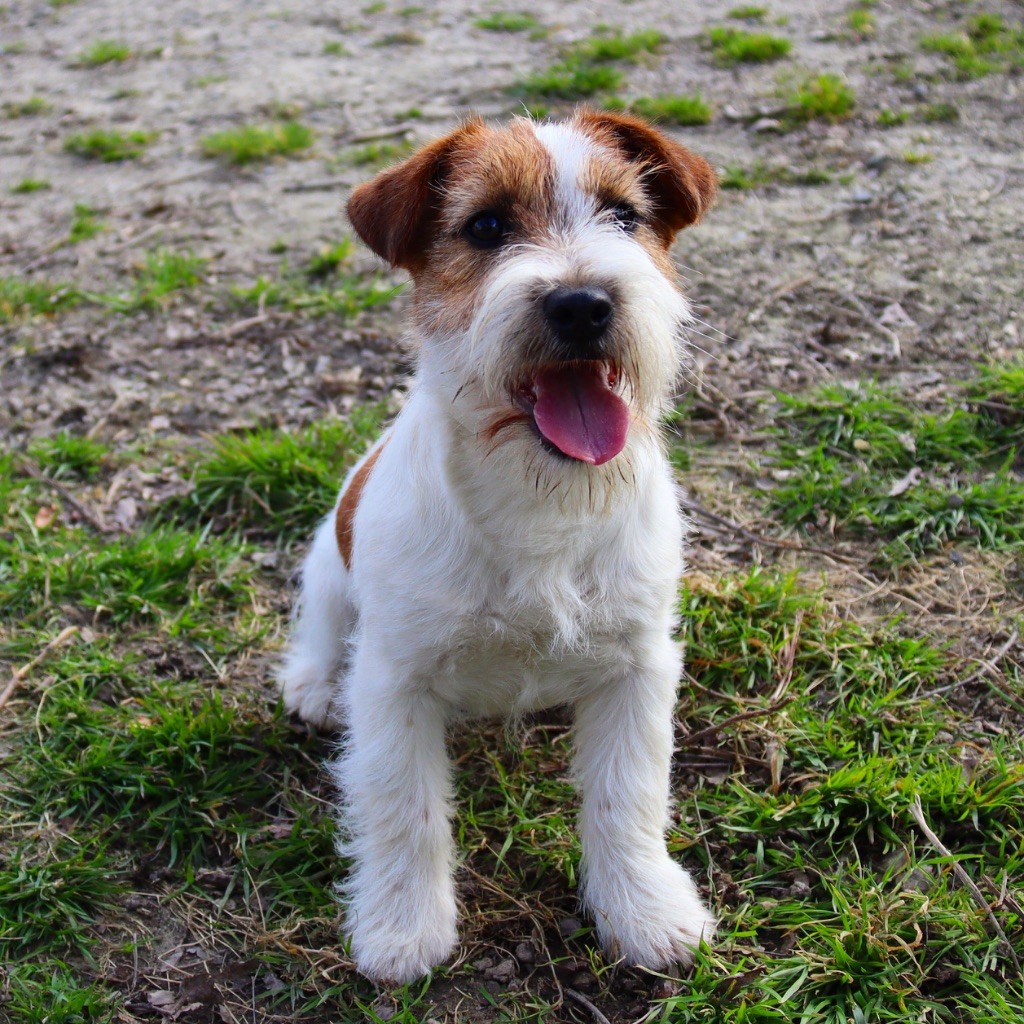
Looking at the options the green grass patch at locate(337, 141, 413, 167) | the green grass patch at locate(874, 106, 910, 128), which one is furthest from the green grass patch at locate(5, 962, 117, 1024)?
the green grass patch at locate(874, 106, 910, 128)

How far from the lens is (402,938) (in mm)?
3373

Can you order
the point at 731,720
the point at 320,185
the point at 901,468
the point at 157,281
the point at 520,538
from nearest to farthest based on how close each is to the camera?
the point at 520,538 < the point at 731,720 < the point at 901,468 < the point at 157,281 < the point at 320,185

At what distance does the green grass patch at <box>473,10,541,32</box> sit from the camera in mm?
10453

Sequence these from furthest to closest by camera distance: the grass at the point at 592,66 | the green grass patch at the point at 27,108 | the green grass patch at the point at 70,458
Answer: the green grass patch at the point at 27,108 → the grass at the point at 592,66 → the green grass patch at the point at 70,458

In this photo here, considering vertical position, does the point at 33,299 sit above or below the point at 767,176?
below

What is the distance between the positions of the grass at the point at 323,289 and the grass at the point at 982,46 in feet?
17.1

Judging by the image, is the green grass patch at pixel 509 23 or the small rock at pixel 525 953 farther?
the green grass patch at pixel 509 23

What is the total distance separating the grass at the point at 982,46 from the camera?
8.70 meters

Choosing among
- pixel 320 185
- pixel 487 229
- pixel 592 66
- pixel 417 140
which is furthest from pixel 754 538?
pixel 592 66

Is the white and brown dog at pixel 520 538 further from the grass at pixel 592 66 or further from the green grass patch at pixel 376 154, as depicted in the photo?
the grass at pixel 592 66

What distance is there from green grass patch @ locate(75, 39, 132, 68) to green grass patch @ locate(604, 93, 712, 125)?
532cm

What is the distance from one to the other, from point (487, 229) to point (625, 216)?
482mm

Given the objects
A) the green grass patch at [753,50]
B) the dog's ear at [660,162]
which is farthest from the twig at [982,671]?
the green grass patch at [753,50]

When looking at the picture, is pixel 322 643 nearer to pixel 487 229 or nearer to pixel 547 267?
pixel 487 229
